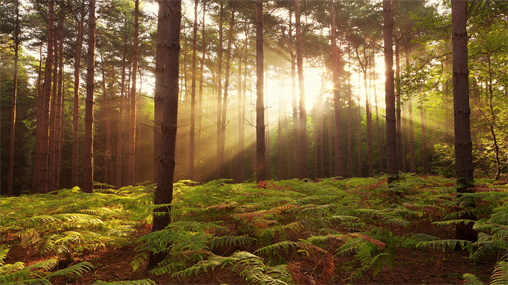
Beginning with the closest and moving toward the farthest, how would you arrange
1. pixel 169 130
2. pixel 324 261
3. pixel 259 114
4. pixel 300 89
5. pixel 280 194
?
1. pixel 324 261
2. pixel 169 130
3. pixel 280 194
4. pixel 259 114
5. pixel 300 89

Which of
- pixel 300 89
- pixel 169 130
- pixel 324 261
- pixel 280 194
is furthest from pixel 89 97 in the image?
pixel 324 261

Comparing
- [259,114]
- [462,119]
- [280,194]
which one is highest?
[259,114]

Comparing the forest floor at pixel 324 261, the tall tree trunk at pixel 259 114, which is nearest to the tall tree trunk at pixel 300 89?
the tall tree trunk at pixel 259 114

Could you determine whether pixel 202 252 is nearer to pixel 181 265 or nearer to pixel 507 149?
pixel 181 265

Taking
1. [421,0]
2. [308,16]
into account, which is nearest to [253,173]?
[308,16]

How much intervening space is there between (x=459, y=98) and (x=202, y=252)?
5119mm

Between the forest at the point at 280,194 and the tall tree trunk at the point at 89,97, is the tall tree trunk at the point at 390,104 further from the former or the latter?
the tall tree trunk at the point at 89,97

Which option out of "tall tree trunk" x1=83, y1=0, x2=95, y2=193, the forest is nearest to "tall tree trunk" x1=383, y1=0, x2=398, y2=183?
the forest

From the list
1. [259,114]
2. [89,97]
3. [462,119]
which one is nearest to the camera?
[462,119]

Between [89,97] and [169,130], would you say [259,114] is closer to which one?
[169,130]

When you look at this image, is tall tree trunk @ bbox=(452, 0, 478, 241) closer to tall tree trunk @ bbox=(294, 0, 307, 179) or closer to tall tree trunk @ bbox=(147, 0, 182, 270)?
tall tree trunk @ bbox=(147, 0, 182, 270)

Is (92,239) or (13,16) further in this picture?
(13,16)

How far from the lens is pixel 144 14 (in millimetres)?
15906

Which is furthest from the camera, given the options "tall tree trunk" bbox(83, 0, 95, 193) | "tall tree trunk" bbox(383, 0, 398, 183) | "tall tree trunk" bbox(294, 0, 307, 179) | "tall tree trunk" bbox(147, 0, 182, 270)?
"tall tree trunk" bbox(294, 0, 307, 179)
